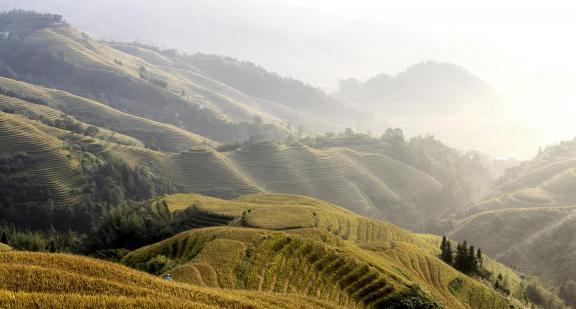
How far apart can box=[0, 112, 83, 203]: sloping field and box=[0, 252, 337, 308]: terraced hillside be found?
135m

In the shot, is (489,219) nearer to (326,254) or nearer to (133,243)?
(133,243)

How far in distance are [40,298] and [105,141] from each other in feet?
626

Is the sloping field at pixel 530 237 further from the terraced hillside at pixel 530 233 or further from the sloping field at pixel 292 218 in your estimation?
the sloping field at pixel 292 218

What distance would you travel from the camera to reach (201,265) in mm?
33688

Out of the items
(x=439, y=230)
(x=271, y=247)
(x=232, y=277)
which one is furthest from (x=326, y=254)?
(x=439, y=230)

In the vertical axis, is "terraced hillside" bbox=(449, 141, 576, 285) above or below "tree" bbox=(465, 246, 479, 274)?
below

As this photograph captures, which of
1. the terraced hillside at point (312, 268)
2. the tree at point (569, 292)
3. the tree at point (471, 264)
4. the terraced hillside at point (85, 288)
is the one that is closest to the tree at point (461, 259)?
the tree at point (471, 264)

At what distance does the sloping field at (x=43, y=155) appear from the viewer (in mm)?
146613

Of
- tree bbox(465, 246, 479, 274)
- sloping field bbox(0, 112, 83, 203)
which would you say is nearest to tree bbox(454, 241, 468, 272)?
tree bbox(465, 246, 479, 274)

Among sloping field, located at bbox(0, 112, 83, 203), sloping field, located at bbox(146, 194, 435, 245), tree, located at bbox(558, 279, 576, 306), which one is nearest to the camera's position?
sloping field, located at bbox(146, 194, 435, 245)

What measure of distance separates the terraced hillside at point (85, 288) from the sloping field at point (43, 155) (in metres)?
135

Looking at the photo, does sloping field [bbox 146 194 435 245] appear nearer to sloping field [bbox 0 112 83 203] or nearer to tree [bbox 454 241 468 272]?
tree [bbox 454 241 468 272]

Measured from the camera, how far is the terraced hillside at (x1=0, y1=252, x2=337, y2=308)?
1552 cm

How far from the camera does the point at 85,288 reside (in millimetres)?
17172
